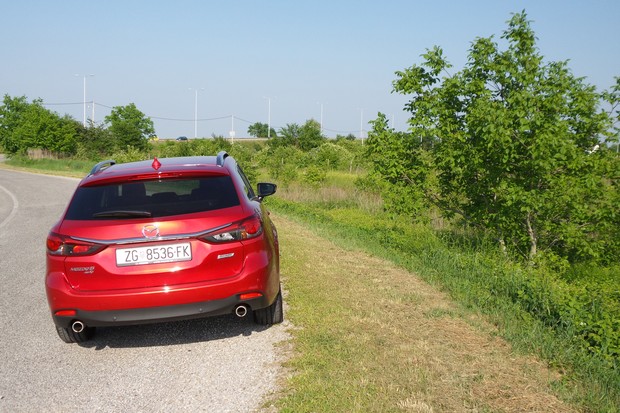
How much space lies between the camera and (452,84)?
10422 mm

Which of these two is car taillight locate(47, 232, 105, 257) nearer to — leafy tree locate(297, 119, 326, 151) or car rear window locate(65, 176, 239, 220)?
car rear window locate(65, 176, 239, 220)

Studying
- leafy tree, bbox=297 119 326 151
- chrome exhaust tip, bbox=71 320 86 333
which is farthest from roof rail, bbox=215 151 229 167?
leafy tree, bbox=297 119 326 151

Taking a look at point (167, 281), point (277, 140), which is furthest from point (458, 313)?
point (277, 140)

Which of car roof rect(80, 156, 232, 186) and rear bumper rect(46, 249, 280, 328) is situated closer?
rear bumper rect(46, 249, 280, 328)

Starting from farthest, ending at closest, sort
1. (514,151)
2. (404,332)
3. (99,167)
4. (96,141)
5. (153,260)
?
(96,141) < (514,151) < (99,167) < (404,332) < (153,260)

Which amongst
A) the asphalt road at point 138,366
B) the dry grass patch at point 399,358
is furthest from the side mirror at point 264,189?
the asphalt road at point 138,366

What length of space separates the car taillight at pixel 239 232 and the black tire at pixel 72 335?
1643mm

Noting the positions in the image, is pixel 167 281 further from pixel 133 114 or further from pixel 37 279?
pixel 133 114

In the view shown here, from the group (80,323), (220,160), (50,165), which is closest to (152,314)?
(80,323)

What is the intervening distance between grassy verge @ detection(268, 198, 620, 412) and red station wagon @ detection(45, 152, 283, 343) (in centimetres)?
85

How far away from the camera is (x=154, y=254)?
4754mm

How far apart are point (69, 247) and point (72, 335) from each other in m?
1.05

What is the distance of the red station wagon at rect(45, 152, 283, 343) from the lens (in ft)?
15.5

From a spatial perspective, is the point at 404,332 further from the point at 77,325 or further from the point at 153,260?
the point at 77,325
